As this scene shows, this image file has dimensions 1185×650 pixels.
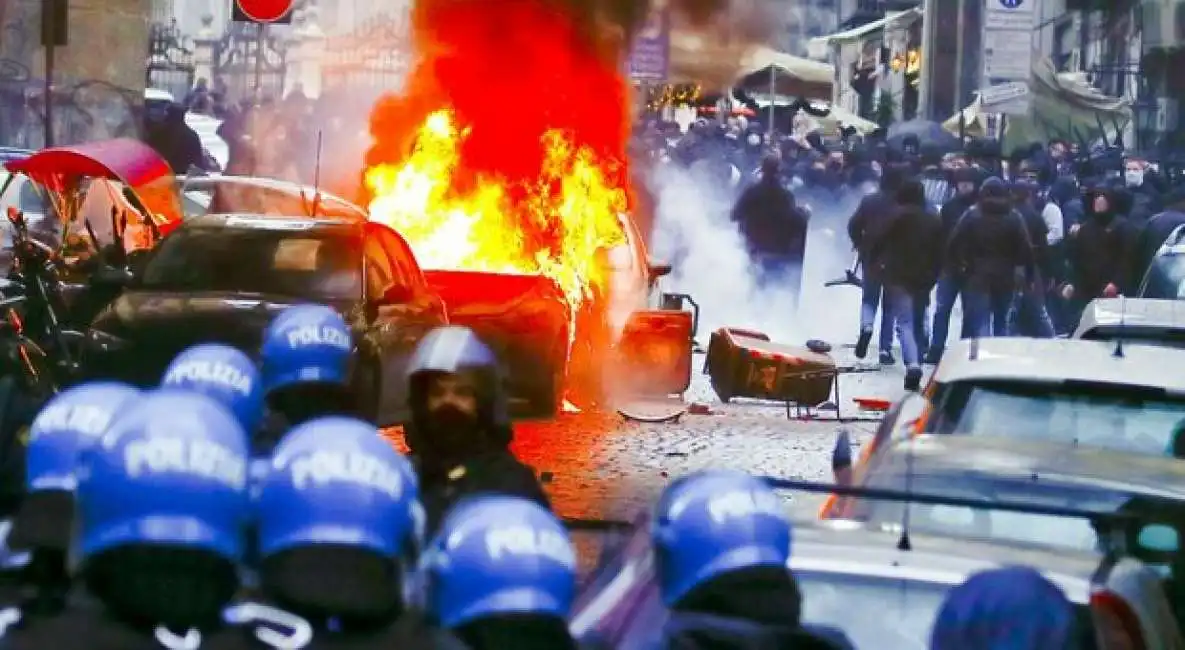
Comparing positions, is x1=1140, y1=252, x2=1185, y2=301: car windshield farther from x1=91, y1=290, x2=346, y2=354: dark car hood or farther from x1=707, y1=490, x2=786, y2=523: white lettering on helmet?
x1=707, y1=490, x2=786, y2=523: white lettering on helmet

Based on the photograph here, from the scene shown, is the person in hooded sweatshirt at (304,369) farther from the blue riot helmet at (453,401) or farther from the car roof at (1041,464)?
the car roof at (1041,464)

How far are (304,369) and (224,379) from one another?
0.72 metres

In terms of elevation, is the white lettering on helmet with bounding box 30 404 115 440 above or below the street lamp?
below

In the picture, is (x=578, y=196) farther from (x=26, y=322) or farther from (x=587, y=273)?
(x=26, y=322)

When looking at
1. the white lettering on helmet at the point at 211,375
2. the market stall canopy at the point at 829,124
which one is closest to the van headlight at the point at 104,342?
the white lettering on helmet at the point at 211,375

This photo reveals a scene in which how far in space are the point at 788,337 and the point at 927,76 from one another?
45.5ft

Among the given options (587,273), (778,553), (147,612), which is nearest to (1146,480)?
(778,553)

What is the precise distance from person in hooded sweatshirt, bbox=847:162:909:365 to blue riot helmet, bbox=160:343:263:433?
16.3m

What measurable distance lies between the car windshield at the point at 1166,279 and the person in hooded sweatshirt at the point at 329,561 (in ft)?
56.0

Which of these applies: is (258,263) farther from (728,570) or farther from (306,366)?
(728,570)

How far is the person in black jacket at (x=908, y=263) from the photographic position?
69.4 ft

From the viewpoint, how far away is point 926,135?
3275 cm

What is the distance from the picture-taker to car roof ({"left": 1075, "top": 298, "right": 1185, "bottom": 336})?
10766mm

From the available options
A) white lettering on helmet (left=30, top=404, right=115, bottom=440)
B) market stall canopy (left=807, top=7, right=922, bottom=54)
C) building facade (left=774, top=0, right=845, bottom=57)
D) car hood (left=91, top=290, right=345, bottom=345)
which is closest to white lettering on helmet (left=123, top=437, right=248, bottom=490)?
white lettering on helmet (left=30, top=404, right=115, bottom=440)
